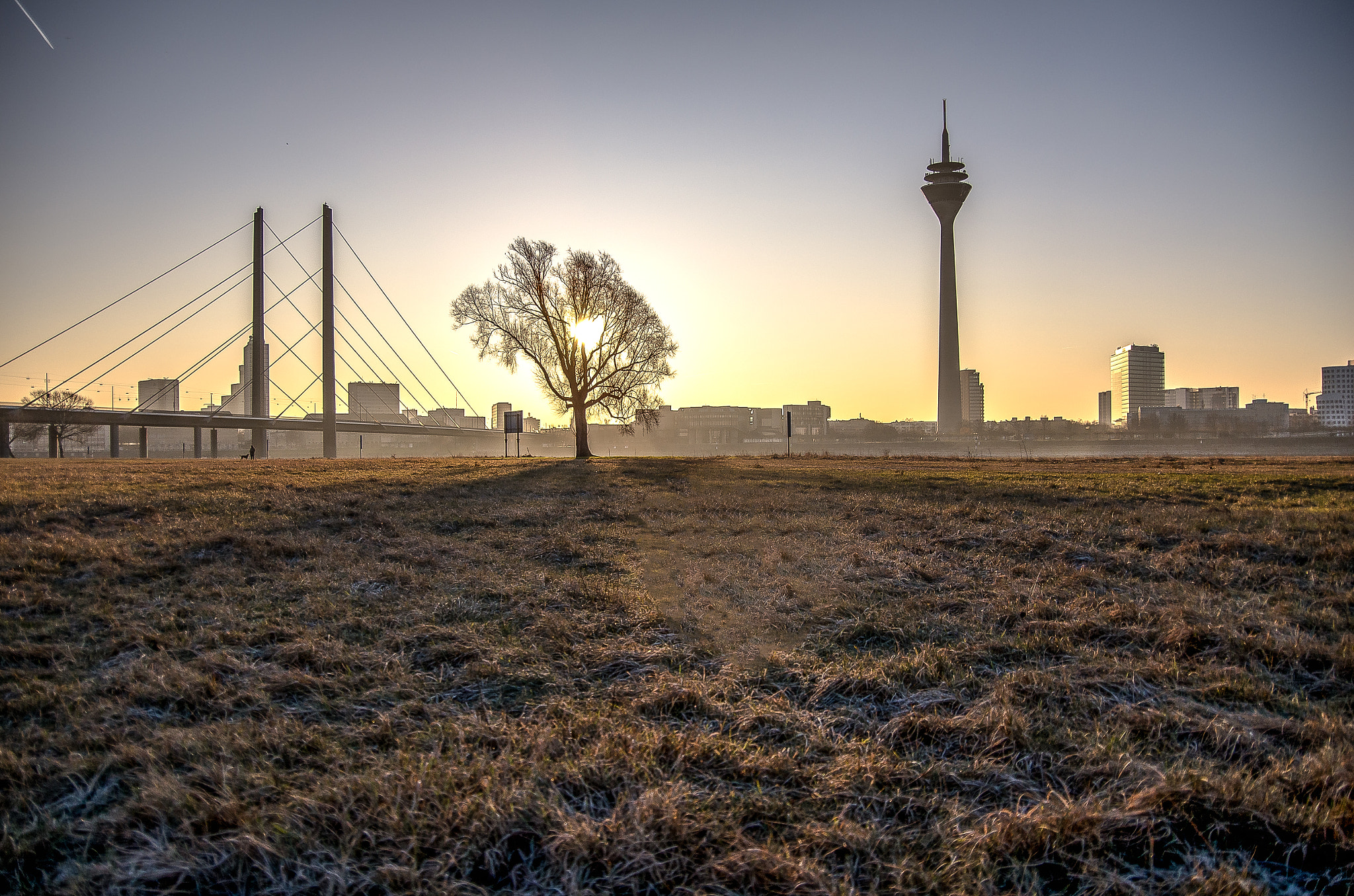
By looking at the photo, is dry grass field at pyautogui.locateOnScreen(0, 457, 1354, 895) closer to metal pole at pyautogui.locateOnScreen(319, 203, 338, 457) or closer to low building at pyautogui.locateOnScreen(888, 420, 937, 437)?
metal pole at pyautogui.locateOnScreen(319, 203, 338, 457)

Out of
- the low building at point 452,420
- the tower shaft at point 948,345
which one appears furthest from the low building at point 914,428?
the low building at point 452,420

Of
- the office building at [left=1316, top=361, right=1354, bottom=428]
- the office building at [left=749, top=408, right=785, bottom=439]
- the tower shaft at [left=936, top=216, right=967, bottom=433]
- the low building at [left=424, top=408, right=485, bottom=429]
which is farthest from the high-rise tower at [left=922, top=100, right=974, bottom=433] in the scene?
the office building at [left=1316, top=361, right=1354, bottom=428]

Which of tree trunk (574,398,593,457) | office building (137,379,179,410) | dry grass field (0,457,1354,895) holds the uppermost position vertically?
office building (137,379,179,410)

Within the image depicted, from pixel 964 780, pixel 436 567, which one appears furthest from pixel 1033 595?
pixel 436 567

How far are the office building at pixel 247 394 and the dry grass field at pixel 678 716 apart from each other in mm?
42590

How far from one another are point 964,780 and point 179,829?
306 centimetres

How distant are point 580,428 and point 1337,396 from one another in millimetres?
239620

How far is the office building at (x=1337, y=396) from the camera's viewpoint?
176m

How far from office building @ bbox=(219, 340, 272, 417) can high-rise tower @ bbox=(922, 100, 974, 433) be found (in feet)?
376

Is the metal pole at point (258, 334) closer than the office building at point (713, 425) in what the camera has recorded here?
Yes

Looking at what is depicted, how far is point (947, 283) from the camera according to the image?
130 meters

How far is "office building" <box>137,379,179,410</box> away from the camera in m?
54.9

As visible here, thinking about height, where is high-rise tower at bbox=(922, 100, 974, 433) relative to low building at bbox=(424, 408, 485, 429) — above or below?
above

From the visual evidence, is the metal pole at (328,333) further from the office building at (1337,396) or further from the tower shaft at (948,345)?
the office building at (1337,396)
